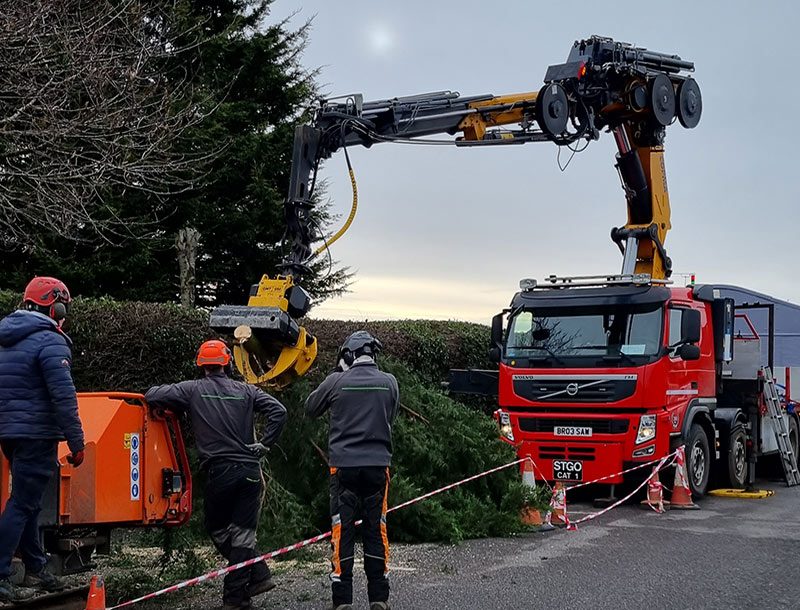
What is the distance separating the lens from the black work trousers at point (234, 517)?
23.4 feet

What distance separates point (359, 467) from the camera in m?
7.38

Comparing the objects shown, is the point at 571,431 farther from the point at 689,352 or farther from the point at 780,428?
the point at 780,428

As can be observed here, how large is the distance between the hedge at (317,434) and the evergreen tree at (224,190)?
784 cm

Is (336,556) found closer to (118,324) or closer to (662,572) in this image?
(662,572)

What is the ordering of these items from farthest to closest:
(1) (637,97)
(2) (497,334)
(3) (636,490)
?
(1) (637,97)
(2) (497,334)
(3) (636,490)

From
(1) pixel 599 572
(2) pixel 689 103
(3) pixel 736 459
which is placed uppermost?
(2) pixel 689 103

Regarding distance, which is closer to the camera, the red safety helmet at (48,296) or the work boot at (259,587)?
the red safety helmet at (48,296)

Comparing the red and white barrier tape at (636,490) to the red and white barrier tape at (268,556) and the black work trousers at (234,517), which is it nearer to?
the red and white barrier tape at (268,556)

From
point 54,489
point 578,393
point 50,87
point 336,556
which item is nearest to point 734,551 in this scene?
point 578,393

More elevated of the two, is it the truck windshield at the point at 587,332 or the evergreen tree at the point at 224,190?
the evergreen tree at the point at 224,190

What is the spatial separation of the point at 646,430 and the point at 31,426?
8.49 meters

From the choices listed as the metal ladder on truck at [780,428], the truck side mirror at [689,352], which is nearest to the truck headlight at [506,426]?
the truck side mirror at [689,352]

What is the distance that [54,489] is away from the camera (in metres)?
6.60

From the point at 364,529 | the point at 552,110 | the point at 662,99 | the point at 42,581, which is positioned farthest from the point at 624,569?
the point at 662,99
